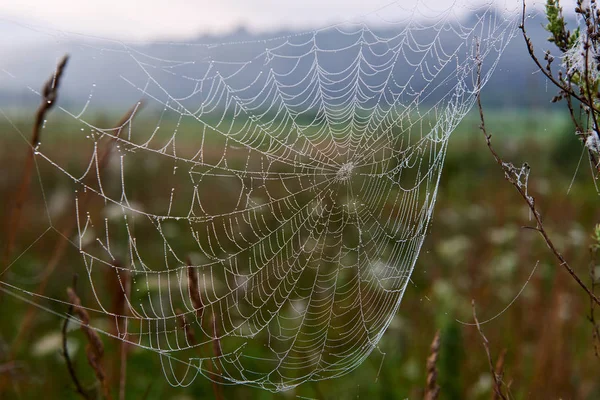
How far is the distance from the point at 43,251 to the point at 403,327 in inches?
166

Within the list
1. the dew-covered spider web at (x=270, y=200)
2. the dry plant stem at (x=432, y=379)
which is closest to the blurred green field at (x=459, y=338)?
the dew-covered spider web at (x=270, y=200)

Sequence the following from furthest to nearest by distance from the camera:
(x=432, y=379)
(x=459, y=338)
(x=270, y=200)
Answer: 1. (x=270, y=200)
2. (x=459, y=338)
3. (x=432, y=379)

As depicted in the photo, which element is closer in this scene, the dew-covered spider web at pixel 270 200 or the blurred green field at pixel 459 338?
the dew-covered spider web at pixel 270 200

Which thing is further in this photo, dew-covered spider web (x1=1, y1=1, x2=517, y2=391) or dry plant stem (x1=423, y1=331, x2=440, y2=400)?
dew-covered spider web (x1=1, y1=1, x2=517, y2=391)

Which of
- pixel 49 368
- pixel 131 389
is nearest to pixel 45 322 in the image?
pixel 49 368

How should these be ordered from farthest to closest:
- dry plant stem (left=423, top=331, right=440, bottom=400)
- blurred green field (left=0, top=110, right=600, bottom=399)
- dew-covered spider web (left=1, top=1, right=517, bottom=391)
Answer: blurred green field (left=0, top=110, right=600, bottom=399) < dew-covered spider web (left=1, top=1, right=517, bottom=391) < dry plant stem (left=423, top=331, right=440, bottom=400)

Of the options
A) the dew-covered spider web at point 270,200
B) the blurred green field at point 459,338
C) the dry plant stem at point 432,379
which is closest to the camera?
the dry plant stem at point 432,379

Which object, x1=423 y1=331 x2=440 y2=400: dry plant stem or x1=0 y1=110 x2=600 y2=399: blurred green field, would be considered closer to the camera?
x1=423 y1=331 x2=440 y2=400: dry plant stem

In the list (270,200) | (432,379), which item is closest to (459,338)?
(432,379)

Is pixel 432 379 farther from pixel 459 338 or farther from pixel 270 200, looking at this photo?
pixel 270 200

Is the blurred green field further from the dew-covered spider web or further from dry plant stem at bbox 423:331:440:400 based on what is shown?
dry plant stem at bbox 423:331:440:400

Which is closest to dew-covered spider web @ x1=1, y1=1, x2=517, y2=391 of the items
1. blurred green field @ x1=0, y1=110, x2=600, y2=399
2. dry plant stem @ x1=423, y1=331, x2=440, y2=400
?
blurred green field @ x1=0, y1=110, x2=600, y2=399

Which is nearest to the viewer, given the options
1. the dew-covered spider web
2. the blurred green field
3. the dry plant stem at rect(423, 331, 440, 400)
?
the dry plant stem at rect(423, 331, 440, 400)

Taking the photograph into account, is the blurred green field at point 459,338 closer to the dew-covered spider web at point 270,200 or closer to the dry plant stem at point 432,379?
the dew-covered spider web at point 270,200
